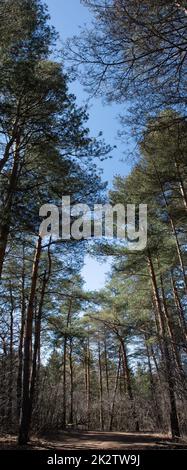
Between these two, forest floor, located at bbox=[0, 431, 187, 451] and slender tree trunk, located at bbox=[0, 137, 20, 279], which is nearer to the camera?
slender tree trunk, located at bbox=[0, 137, 20, 279]

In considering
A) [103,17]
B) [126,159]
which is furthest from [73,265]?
[103,17]

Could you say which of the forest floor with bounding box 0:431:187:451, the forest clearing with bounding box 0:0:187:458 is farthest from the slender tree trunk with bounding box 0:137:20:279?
the forest floor with bounding box 0:431:187:451

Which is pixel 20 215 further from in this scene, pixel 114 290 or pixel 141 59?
pixel 114 290

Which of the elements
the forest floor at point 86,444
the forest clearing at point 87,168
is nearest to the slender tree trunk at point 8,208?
the forest clearing at point 87,168

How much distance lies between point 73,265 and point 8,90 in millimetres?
5462

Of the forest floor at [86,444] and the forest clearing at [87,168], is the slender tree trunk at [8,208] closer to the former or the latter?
the forest clearing at [87,168]

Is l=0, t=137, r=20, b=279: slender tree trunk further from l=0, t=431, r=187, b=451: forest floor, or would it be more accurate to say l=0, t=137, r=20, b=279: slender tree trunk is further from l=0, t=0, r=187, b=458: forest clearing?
l=0, t=431, r=187, b=451: forest floor

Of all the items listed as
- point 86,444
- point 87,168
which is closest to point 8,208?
point 87,168

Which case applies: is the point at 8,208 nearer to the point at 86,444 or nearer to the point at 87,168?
the point at 87,168

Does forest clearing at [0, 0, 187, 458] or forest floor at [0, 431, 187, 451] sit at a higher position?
forest clearing at [0, 0, 187, 458]

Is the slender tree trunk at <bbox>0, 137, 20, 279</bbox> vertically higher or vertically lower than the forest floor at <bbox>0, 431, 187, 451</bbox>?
higher

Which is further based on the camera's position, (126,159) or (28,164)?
(28,164)

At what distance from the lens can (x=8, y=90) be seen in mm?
6480
